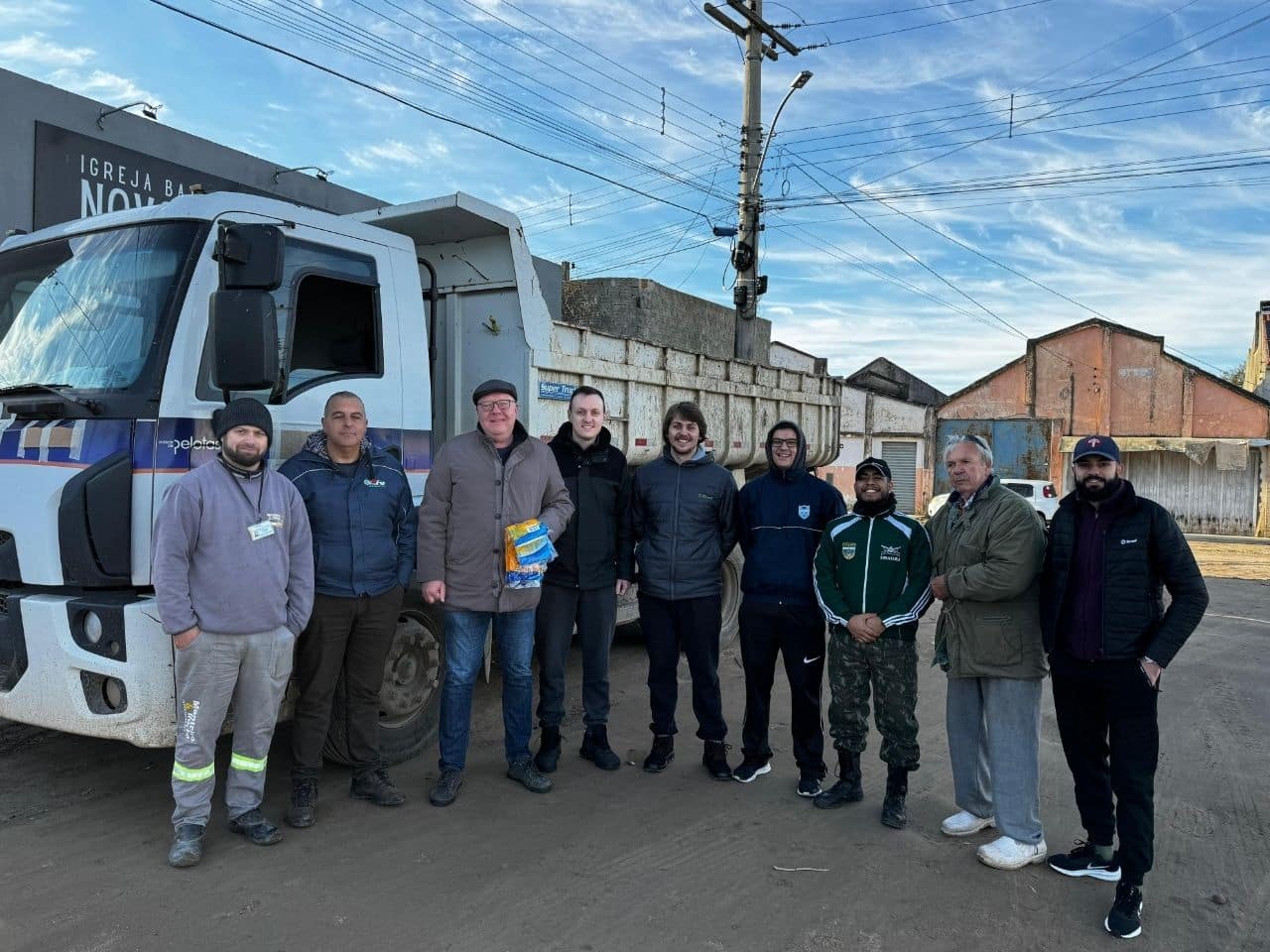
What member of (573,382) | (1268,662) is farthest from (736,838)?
(1268,662)

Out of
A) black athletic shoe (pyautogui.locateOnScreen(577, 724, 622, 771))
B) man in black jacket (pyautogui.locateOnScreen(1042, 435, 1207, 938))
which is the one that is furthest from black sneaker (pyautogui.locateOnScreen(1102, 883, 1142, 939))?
black athletic shoe (pyautogui.locateOnScreen(577, 724, 622, 771))

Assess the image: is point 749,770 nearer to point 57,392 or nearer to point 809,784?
point 809,784

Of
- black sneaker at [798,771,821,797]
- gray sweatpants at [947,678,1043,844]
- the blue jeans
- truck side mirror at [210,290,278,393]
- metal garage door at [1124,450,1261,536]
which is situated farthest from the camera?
metal garage door at [1124,450,1261,536]

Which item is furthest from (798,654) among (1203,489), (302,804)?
(1203,489)

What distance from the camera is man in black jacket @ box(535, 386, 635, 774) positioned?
476 centimetres

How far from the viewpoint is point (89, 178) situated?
9.05 metres

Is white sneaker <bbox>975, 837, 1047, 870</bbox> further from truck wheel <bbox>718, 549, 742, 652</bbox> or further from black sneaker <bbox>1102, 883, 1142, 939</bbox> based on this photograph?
truck wheel <bbox>718, 549, 742, 652</bbox>

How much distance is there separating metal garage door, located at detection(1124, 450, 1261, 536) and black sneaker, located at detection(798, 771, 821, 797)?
2359 cm

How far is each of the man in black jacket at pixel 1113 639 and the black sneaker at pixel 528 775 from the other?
2.30 m

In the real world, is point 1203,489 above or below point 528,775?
above

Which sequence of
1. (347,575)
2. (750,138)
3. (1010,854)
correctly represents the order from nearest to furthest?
1. (1010,854)
2. (347,575)
3. (750,138)

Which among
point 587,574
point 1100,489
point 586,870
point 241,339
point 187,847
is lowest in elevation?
point 586,870

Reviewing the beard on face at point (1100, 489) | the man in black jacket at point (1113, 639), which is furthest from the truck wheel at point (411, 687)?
the beard on face at point (1100, 489)

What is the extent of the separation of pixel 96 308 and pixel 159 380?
24.5 inches
